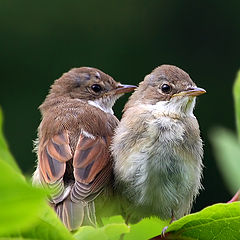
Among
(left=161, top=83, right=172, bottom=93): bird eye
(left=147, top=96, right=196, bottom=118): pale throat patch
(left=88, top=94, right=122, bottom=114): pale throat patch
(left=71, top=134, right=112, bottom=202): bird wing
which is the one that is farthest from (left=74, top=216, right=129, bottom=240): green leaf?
(left=88, top=94, right=122, bottom=114): pale throat patch

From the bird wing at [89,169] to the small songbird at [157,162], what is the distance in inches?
2.7

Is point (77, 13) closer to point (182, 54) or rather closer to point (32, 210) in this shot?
point (182, 54)

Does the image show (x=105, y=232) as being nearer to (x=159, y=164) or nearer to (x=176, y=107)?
(x=159, y=164)

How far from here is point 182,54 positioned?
638 inches

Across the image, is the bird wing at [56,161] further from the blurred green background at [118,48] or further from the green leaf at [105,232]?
the blurred green background at [118,48]

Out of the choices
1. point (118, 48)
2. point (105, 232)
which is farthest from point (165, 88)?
point (118, 48)

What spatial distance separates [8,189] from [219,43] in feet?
52.4

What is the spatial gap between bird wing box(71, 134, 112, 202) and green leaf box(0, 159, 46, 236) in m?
2.05

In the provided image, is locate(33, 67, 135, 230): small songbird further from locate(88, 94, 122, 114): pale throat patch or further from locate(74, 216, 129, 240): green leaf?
locate(74, 216, 129, 240): green leaf

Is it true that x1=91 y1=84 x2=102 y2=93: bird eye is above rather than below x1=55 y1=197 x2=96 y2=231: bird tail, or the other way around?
above

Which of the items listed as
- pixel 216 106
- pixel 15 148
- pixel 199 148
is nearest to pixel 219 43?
pixel 216 106

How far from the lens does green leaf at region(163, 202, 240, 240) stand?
2400mm

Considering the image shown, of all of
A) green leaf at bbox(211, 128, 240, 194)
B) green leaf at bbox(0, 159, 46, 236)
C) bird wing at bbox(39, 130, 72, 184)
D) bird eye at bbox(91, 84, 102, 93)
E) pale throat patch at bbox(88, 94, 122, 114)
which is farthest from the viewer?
bird eye at bbox(91, 84, 102, 93)

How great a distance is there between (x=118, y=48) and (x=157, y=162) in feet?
39.5
